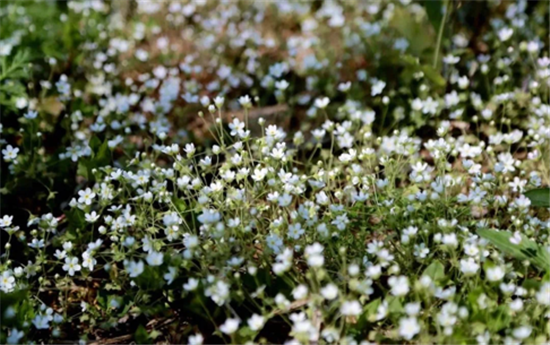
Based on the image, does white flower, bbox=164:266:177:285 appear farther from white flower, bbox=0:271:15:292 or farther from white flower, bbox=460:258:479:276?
white flower, bbox=460:258:479:276

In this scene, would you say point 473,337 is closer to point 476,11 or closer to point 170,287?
point 170,287

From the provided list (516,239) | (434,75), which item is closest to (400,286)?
(516,239)

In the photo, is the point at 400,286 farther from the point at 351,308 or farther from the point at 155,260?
the point at 155,260

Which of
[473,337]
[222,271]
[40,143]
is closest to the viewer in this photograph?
[473,337]

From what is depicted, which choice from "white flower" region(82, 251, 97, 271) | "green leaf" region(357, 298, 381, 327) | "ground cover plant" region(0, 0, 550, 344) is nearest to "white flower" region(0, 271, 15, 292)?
"ground cover plant" region(0, 0, 550, 344)

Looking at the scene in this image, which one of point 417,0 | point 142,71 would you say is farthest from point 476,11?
point 142,71

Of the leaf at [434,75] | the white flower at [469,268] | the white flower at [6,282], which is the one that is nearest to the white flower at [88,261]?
the white flower at [6,282]
